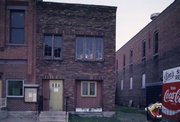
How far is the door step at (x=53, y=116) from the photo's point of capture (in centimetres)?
1900

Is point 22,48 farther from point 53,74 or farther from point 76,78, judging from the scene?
point 76,78

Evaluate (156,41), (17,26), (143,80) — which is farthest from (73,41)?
(143,80)

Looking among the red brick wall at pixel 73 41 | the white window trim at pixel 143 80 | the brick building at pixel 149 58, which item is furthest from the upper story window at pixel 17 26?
the white window trim at pixel 143 80

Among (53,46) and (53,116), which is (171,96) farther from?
(53,46)

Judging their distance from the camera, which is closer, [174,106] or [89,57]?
[174,106]

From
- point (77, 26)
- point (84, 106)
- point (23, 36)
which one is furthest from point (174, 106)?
point (23, 36)

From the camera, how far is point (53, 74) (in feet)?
69.3

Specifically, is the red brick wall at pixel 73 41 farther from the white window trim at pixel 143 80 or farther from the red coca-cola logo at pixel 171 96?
the white window trim at pixel 143 80

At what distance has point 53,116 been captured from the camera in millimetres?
19484

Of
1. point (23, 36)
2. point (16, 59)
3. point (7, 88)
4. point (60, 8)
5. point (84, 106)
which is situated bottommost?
point (84, 106)

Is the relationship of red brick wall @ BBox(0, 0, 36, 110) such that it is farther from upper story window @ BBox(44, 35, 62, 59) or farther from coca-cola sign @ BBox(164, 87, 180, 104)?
coca-cola sign @ BBox(164, 87, 180, 104)

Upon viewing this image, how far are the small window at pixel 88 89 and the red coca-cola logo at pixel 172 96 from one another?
27.5 feet

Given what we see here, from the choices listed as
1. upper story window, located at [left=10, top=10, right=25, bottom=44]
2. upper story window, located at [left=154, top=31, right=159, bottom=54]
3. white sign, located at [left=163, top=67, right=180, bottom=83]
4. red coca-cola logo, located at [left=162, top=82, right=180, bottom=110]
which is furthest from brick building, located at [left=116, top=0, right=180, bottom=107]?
upper story window, located at [left=10, top=10, right=25, bottom=44]

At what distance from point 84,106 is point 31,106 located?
3.83 meters
